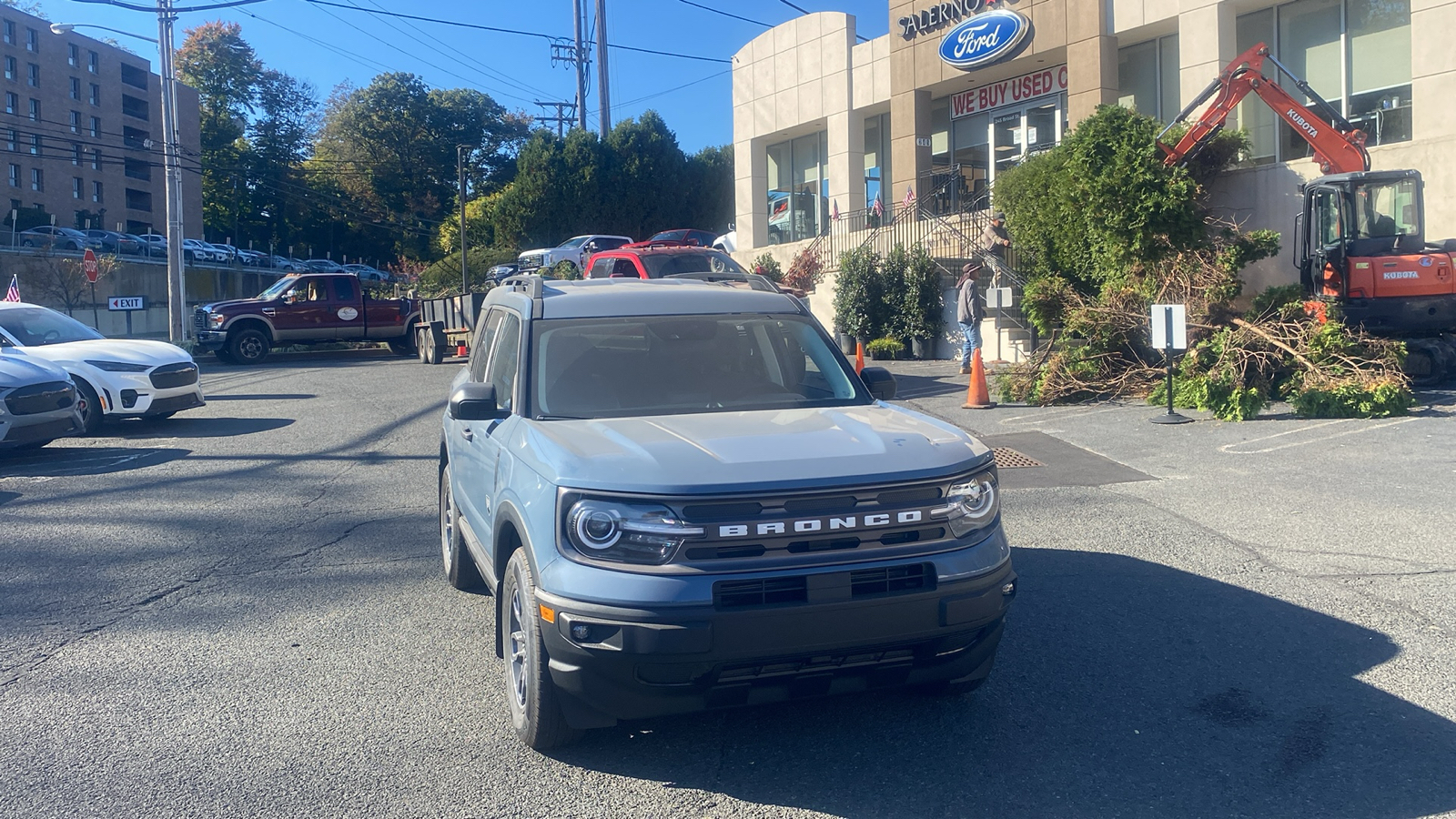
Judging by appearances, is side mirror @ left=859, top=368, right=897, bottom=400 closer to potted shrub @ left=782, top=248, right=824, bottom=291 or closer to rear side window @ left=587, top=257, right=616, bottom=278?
rear side window @ left=587, top=257, right=616, bottom=278

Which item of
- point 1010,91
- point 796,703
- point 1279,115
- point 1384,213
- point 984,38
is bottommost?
point 796,703

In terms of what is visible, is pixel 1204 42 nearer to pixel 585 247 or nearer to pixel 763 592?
pixel 585 247

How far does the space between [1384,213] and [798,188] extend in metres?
20.5

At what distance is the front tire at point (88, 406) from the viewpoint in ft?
46.0

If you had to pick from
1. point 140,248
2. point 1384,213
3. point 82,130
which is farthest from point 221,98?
point 1384,213

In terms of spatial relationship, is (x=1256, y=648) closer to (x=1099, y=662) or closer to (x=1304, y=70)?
(x=1099, y=662)

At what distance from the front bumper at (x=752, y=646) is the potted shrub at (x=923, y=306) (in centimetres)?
1844

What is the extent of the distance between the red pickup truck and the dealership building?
10.8m

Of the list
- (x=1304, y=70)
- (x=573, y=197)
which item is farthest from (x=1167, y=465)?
(x=573, y=197)

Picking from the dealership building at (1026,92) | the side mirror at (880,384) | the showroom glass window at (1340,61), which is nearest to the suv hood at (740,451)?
the side mirror at (880,384)

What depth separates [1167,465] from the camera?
10.5m

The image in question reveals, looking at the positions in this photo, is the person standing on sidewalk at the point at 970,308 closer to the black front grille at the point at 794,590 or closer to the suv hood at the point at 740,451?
the suv hood at the point at 740,451

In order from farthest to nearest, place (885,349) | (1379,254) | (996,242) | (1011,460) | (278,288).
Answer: (278,288) → (885,349) → (996,242) → (1379,254) → (1011,460)

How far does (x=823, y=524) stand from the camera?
3.88 metres
